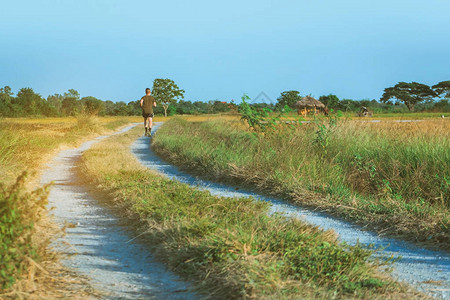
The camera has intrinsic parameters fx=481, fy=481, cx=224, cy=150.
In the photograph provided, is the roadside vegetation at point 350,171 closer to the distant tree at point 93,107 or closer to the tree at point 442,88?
the distant tree at point 93,107

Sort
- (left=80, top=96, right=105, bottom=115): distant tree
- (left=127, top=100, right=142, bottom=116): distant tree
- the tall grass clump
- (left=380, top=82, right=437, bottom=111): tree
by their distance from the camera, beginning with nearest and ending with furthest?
the tall grass clump → (left=80, top=96, right=105, bottom=115): distant tree → (left=380, top=82, right=437, bottom=111): tree → (left=127, top=100, right=142, bottom=116): distant tree

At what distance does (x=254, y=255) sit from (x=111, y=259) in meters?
1.59

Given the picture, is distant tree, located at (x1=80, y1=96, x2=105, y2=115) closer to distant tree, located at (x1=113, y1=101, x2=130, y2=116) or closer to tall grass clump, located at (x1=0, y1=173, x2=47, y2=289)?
distant tree, located at (x1=113, y1=101, x2=130, y2=116)

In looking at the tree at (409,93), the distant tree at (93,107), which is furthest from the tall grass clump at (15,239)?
the tree at (409,93)

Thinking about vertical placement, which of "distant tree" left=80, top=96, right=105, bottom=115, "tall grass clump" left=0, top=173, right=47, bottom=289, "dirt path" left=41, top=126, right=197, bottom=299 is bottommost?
"dirt path" left=41, top=126, right=197, bottom=299

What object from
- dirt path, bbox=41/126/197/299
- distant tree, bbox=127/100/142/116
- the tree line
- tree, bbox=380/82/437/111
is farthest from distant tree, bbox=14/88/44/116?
dirt path, bbox=41/126/197/299

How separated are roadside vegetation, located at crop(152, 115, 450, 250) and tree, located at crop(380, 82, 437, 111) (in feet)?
230

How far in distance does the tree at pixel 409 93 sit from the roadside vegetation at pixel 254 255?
76661 millimetres

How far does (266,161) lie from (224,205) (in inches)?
132

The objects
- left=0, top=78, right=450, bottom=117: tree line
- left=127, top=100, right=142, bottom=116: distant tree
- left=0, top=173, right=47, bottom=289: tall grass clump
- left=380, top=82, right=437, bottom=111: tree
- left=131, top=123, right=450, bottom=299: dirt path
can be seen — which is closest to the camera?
left=0, top=173, right=47, bottom=289: tall grass clump

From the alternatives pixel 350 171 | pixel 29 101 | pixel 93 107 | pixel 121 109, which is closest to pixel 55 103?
pixel 121 109

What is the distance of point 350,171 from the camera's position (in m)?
9.94

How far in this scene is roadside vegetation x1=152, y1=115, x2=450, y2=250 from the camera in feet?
21.8

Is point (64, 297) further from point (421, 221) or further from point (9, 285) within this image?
point (421, 221)
